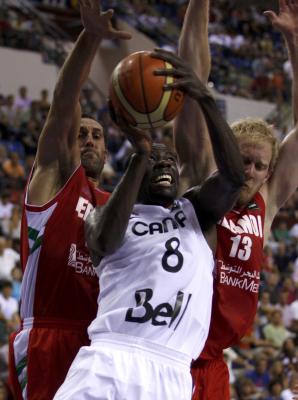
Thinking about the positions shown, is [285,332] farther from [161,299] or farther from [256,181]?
[161,299]

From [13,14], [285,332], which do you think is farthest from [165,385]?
[13,14]

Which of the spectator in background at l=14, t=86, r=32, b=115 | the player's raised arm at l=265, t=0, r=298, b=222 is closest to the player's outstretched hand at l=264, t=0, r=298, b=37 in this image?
the player's raised arm at l=265, t=0, r=298, b=222

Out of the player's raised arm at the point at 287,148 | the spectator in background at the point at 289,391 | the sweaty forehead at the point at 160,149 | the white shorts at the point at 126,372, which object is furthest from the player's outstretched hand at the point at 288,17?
the spectator in background at the point at 289,391

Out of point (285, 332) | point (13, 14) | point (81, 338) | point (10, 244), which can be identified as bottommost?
point (285, 332)

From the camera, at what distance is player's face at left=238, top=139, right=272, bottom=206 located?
15.1 ft

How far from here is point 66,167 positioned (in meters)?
4.54

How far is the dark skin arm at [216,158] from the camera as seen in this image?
3.62 m

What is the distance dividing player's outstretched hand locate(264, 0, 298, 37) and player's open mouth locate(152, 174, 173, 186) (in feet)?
4.53

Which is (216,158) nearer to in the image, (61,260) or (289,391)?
(61,260)

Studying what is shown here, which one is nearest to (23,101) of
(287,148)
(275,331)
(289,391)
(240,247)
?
(275,331)

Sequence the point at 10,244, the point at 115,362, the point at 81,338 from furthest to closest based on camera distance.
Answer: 1. the point at 10,244
2. the point at 81,338
3. the point at 115,362

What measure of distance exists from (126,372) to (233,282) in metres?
1.07

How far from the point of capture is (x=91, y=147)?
4770mm

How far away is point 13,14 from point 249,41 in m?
6.92
